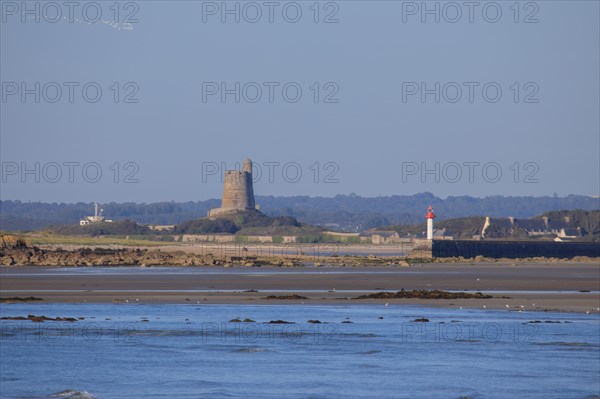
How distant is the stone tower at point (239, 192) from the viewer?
414 ft

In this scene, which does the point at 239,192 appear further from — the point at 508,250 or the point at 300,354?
the point at 300,354

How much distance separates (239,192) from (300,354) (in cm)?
11166

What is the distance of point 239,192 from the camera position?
425 ft

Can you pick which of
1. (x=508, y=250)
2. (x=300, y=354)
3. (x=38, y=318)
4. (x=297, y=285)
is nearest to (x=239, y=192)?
(x=508, y=250)

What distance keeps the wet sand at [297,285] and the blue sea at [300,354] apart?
2.95 m

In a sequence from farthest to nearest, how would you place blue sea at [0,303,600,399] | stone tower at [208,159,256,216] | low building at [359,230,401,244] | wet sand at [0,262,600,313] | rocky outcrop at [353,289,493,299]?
stone tower at [208,159,256,216], low building at [359,230,401,244], rocky outcrop at [353,289,493,299], wet sand at [0,262,600,313], blue sea at [0,303,600,399]

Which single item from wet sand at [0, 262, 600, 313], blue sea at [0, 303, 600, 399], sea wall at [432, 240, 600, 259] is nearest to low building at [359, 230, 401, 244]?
sea wall at [432, 240, 600, 259]

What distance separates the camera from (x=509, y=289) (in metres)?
33.1

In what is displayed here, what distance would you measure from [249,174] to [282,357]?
10904 cm

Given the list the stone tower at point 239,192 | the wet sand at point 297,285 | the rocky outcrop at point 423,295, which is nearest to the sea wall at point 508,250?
the wet sand at point 297,285

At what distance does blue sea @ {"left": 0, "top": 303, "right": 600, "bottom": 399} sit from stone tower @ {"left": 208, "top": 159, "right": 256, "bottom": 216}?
101 metres

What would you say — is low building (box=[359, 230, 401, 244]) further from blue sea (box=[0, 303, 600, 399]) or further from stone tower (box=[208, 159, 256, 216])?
blue sea (box=[0, 303, 600, 399])

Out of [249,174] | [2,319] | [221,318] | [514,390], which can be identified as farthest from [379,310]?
[249,174]

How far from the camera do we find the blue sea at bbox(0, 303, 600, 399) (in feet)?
49.7
